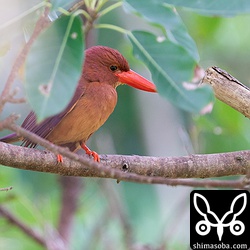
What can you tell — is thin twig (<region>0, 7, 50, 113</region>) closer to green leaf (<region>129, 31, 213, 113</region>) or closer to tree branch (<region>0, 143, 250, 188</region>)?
green leaf (<region>129, 31, 213, 113</region>)

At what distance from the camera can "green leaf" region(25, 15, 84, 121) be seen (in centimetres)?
131

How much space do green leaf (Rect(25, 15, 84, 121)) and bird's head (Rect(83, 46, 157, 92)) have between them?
1122 mm

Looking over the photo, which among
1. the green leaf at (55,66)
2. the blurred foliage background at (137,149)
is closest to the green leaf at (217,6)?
the green leaf at (55,66)

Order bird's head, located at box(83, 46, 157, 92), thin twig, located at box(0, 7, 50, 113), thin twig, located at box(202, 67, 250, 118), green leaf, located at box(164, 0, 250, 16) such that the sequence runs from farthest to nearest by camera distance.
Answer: bird's head, located at box(83, 46, 157, 92), thin twig, located at box(202, 67, 250, 118), green leaf, located at box(164, 0, 250, 16), thin twig, located at box(0, 7, 50, 113)

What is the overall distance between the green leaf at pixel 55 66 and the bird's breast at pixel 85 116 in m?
0.96

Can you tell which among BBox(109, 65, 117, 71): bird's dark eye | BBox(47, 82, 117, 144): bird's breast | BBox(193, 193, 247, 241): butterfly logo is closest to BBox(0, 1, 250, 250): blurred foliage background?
BBox(109, 65, 117, 71): bird's dark eye

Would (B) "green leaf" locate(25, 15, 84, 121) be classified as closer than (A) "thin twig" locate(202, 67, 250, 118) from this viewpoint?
Yes

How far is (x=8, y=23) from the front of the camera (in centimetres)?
156

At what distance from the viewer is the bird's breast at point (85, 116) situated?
8.04ft

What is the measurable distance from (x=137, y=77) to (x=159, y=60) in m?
1.11

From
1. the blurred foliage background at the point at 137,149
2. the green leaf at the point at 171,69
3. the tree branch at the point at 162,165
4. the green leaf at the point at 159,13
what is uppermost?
the green leaf at the point at 159,13

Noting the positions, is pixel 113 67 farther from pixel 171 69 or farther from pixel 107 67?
pixel 171 69

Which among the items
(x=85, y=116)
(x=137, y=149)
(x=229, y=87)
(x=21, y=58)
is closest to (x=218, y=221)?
(x=229, y=87)

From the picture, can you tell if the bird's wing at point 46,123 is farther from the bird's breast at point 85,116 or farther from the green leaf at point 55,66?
the green leaf at point 55,66
